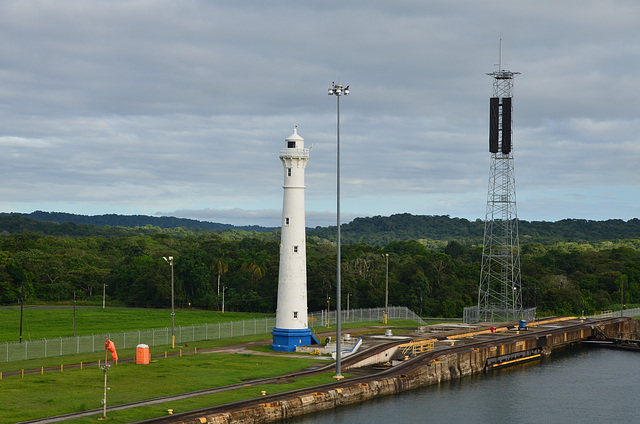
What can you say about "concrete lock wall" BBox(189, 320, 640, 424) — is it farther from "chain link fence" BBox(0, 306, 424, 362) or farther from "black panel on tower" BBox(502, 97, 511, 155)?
"black panel on tower" BBox(502, 97, 511, 155)

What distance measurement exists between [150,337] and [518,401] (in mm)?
37550

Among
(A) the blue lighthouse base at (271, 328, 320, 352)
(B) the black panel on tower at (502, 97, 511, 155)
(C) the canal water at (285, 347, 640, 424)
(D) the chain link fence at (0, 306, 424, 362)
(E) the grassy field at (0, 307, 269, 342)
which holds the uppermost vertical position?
(B) the black panel on tower at (502, 97, 511, 155)

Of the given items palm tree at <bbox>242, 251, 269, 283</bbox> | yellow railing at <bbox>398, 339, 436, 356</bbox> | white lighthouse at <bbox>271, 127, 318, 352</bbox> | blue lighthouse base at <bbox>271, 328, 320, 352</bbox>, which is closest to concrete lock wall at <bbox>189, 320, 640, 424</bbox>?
yellow railing at <bbox>398, 339, 436, 356</bbox>

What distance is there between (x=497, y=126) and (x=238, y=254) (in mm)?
70799

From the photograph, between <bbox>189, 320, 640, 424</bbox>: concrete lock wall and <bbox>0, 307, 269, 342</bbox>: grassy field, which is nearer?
<bbox>189, 320, 640, 424</bbox>: concrete lock wall

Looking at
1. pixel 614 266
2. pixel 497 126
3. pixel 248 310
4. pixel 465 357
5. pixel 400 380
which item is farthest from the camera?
pixel 614 266

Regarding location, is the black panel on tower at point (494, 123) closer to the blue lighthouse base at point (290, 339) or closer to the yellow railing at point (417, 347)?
the yellow railing at point (417, 347)

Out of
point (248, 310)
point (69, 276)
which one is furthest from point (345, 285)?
point (69, 276)

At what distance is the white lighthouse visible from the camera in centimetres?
6494

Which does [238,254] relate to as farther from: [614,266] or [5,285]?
[614,266]

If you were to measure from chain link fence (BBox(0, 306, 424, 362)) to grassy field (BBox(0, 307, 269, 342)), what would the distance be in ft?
53.7

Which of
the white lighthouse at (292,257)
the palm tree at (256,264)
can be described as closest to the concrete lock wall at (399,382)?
the white lighthouse at (292,257)

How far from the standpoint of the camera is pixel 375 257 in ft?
508

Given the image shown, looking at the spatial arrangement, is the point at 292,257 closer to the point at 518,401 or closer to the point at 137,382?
the point at 137,382
